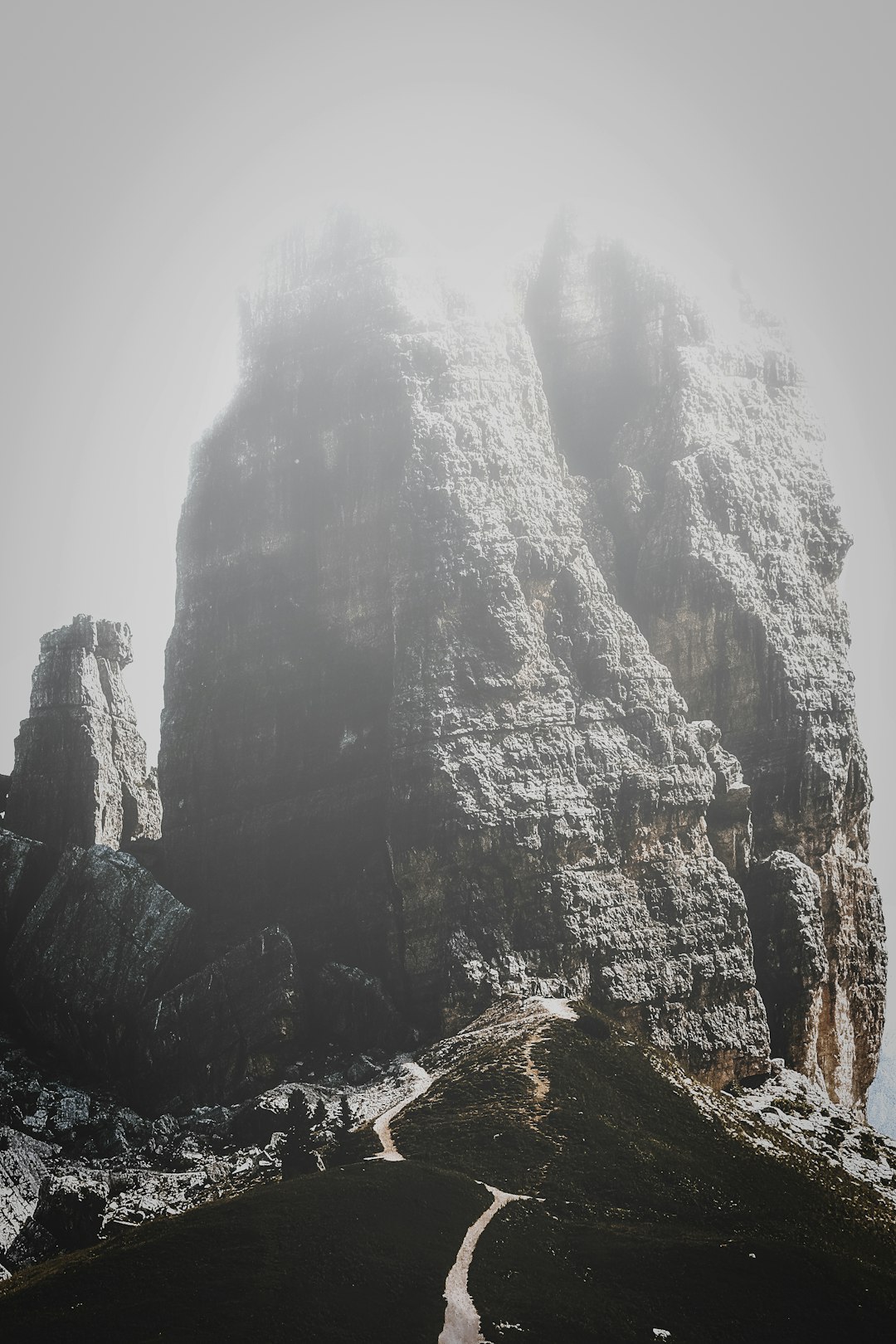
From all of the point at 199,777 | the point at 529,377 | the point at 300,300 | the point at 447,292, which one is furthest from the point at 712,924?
the point at 300,300

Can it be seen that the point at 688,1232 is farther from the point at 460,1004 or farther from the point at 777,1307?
the point at 460,1004

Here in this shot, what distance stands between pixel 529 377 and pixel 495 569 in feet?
70.7

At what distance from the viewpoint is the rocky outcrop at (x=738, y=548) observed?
8119cm

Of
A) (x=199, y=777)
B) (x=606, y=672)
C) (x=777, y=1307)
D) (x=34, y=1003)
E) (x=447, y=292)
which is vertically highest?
(x=447, y=292)

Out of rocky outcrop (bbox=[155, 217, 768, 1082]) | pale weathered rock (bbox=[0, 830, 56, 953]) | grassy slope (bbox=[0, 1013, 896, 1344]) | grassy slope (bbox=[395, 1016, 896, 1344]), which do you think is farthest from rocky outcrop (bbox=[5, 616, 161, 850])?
grassy slope (bbox=[0, 1013, 896, 1344])

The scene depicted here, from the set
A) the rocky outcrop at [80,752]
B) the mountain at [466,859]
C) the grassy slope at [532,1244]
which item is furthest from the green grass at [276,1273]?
the rocky outcrop at [80,752]

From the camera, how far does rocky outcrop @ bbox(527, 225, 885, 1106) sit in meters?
81.2

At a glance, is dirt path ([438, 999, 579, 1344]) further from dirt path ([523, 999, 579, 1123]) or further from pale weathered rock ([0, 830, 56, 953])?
pale weathered rock ([0, 830, 56, 953])

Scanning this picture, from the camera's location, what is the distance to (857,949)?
3273 inches

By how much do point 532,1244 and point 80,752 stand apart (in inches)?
2175

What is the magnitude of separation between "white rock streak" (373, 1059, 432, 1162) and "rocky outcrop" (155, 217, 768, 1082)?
4.21 metres

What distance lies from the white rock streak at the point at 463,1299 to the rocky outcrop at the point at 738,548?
38719mm

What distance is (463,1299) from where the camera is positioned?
36.6 m

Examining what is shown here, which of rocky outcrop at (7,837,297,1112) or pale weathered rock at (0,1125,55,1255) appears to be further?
rocky outcrop at (7,837,297,1112)
